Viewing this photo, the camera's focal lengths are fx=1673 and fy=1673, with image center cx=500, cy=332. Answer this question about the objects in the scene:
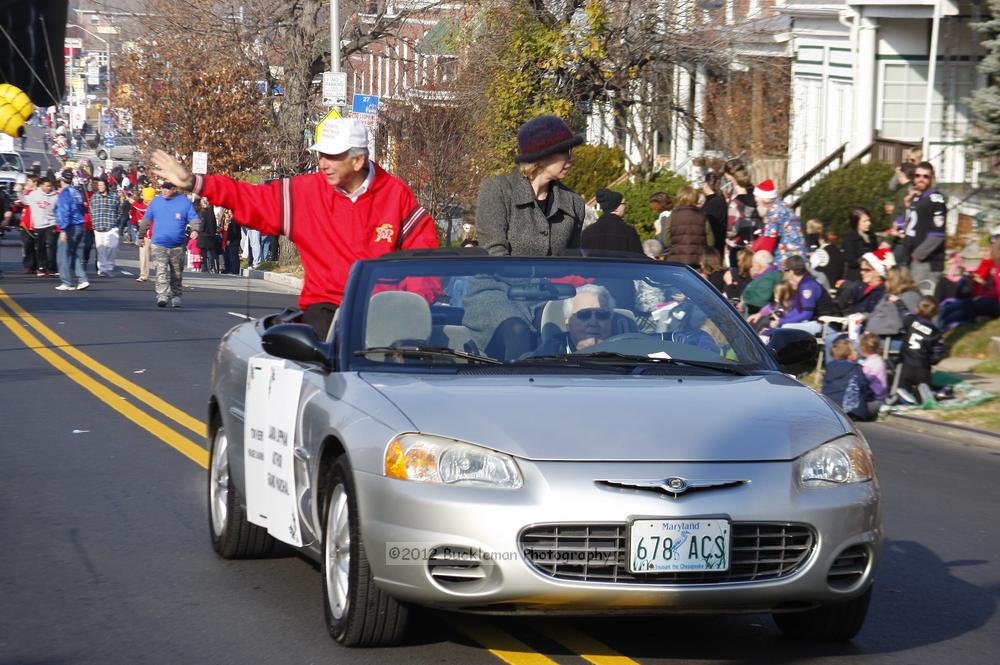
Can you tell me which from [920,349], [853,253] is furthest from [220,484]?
[853,253]

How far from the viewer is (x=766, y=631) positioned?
6.41m

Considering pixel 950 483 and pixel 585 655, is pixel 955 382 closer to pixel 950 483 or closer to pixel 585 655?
pixel 950 483

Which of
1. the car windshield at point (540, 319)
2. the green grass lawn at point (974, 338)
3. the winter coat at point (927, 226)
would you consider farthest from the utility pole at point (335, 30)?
the car windshield at point (540, 319)

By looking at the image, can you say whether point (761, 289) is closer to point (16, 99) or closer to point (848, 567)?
point (848, 567)

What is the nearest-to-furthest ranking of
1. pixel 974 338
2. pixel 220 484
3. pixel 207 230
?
1. pixel 220 484
2. pixel 974 338
3. pixel 207 230

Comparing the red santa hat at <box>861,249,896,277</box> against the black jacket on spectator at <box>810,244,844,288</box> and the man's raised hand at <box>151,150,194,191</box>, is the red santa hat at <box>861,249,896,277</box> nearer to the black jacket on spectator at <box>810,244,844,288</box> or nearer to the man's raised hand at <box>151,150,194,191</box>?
the black jacket on spectator at <box>810,244,844,288</box>

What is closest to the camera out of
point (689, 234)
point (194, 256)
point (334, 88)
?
point (689, 234)

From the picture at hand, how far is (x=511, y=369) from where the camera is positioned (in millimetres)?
6281

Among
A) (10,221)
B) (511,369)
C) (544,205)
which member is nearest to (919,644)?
(511,369)

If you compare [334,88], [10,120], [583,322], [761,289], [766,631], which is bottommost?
[766,631]

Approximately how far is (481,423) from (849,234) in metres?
15.9

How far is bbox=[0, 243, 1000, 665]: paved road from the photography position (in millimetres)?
6047

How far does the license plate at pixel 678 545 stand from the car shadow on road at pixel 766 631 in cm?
64

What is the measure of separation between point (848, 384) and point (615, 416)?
974cm
